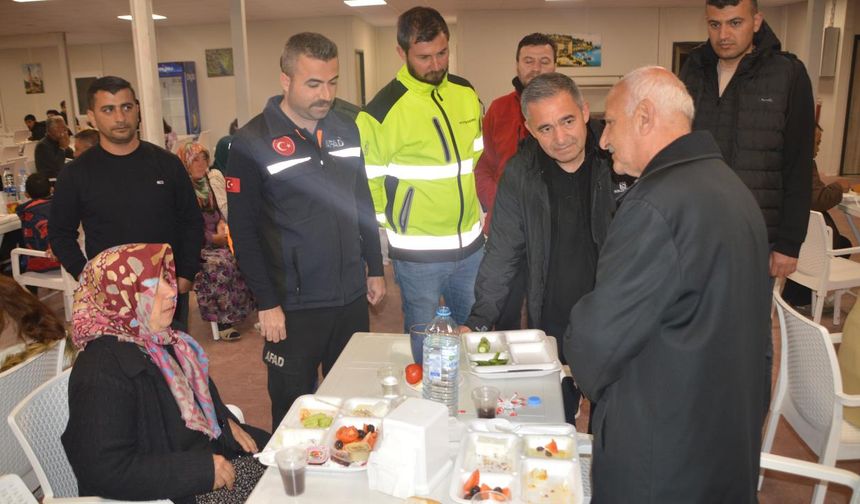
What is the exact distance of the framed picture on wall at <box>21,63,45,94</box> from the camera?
14.6m

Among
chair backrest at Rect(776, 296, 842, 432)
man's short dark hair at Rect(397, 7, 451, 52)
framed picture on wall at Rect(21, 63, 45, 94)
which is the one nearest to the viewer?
chair backrest at Rect(776, 296, 842, 432)

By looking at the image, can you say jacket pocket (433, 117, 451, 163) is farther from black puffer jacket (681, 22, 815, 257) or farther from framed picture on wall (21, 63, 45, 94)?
framed picture on wall (21, 63, 45, 94)

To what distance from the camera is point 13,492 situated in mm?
1444

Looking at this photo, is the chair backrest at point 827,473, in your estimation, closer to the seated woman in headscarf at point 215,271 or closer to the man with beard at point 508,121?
the man with beard at point 508,121

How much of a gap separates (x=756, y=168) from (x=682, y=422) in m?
1.44

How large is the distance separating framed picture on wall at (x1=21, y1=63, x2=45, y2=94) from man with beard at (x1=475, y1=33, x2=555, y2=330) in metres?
14.8

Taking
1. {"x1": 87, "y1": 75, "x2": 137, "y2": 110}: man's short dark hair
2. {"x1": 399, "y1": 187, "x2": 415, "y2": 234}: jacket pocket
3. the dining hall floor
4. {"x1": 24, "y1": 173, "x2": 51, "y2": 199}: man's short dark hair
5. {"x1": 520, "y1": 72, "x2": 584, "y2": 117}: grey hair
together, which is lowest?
the dining hall floor

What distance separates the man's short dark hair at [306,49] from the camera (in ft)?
7.25

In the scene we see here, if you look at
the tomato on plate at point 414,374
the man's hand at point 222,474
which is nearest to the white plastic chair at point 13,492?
the man's hand at point 222,474

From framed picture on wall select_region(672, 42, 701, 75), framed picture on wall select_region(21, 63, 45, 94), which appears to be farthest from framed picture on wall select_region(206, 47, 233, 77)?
framed picture on wall select_region(672, 42, 701, 75)

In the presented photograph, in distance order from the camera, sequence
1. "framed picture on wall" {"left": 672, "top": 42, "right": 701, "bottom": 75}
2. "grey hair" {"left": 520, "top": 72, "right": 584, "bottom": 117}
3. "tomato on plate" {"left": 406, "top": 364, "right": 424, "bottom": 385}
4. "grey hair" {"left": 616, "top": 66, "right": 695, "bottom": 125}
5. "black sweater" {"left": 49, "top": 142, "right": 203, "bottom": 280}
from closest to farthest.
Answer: "grey hair" {"left": 616, "top": 66, "right": 695, "bottom": 125} < "tomato on plate" {"left": 406, "top": 364, "right": 424, "bottom": 385} < "grey hair" {"left": 520, "top": 72, "right": 584, "bottom": 117} < "black sweater" {"left": 49, "top": 142, "right": 203, "bottom": 280} < "framed picture on wall" {"left": 672, "top": 42, "right": 701, "bottom": 75}

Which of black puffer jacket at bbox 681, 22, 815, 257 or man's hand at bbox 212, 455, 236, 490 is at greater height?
black puffer jacket at bbox 681, 22, 815, 257

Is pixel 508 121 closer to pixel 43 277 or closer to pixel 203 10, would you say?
pixel 43 277

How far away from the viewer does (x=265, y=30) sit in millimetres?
12406
